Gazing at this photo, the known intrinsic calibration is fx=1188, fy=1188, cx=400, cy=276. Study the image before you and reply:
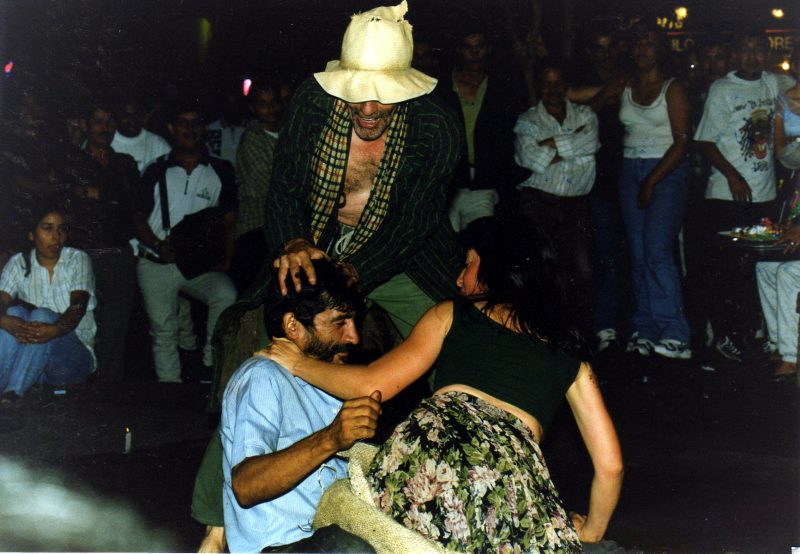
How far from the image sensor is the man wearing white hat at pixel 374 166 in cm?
423

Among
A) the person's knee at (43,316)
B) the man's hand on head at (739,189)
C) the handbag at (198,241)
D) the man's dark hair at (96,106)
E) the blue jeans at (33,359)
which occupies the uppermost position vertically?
the man's dark hair at (96,106)

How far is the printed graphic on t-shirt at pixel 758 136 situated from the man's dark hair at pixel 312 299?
4050 millimetres

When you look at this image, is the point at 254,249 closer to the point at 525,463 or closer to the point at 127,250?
the point at 127,250

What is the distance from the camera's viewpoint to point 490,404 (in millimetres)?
3271

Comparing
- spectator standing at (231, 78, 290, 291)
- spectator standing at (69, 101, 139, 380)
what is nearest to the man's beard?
spectator standing at (231, 78, 290, 291)

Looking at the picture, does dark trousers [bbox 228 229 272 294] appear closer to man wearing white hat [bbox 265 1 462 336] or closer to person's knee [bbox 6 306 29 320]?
person's knee [bbox 6 306 29 320]

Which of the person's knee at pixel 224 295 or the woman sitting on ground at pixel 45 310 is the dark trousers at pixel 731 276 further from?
the woman sitting on ground at pixel 45 310

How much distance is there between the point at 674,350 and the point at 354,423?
4271 mm

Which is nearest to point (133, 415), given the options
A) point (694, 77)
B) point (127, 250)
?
point (127, 250)

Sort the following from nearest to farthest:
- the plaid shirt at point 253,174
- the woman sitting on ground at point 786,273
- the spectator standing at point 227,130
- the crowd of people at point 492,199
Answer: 1. the crowd of people at point 492,199
2. the woman sitting on ground at point 786,273
3. the plaid shirt at point 253,174
4. the spectator standing at point 227,130

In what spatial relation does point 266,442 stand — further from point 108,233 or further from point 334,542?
point 108,233

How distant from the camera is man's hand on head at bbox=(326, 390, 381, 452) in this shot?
3.02m

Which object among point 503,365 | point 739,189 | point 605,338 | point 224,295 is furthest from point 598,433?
point 739,189

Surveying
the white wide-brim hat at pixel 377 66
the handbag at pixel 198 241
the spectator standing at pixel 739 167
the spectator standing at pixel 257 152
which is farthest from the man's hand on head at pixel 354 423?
A: the spectator standing at pixel 739 167
